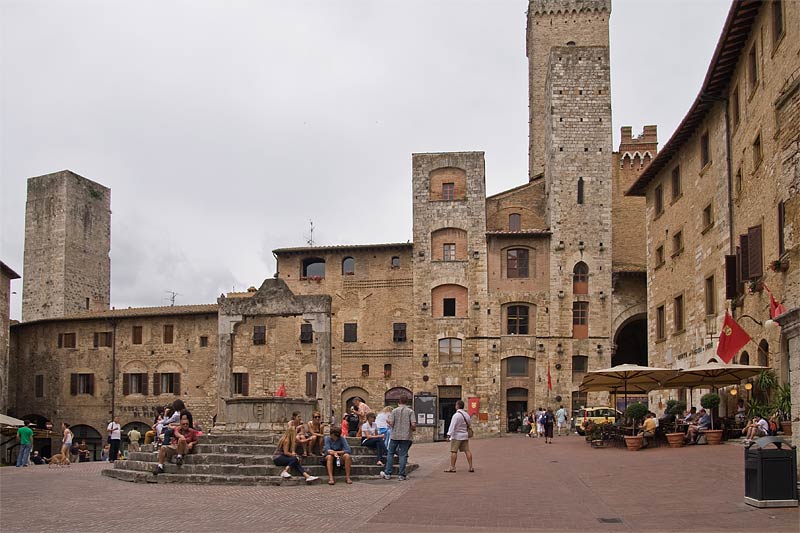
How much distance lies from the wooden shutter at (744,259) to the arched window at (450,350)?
71.3ft

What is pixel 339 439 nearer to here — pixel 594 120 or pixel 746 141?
pixel 746 141

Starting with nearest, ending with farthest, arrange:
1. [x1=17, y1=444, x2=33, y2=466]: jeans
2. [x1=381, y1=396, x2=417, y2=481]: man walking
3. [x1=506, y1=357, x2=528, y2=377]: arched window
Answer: [x1=381, y1=396, x2=417, y2=481]: man walking
[x1=17, y1=444, x2=33, y2=466]: jeans
[x1=506, y1=357, x2=528, y2=377]: arched window

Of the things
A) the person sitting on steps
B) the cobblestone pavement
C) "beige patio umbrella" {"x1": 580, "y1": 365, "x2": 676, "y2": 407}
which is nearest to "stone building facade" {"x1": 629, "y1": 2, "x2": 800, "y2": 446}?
"beige patio umbrella" {"x1": 580, "y1": 365, "x2": 676, "y2": 407}

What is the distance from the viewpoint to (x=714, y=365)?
2397cm

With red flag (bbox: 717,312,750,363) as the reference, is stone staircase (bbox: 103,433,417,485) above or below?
below

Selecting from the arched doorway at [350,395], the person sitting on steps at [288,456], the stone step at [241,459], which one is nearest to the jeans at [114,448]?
the stone step at [241,459]

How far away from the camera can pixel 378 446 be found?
19.4 meters

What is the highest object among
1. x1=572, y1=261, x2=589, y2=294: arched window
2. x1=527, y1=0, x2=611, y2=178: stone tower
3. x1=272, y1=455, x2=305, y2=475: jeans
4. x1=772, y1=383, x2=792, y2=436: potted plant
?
x1=527, y1=0, x2=611, y2=178: stone tower

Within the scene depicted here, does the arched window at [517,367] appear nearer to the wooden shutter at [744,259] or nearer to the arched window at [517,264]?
the arched window at [517,264]

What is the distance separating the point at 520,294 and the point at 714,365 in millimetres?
22692

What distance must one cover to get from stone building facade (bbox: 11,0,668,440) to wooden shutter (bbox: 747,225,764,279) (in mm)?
20101

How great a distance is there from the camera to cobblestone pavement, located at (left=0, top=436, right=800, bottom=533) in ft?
38.1

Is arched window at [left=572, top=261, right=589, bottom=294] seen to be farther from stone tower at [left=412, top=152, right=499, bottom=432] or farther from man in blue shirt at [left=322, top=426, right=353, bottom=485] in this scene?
man in blue shirt at [left=322, top=426, right=353, bottom=485]

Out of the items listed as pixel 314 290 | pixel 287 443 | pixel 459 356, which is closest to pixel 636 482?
pixel 287 443
